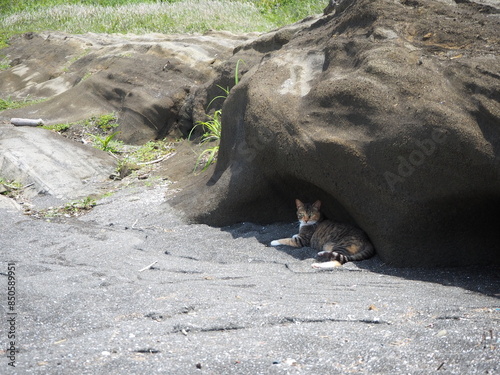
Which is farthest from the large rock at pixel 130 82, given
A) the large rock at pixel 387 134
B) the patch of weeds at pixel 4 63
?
the large rock at pixel 387 134

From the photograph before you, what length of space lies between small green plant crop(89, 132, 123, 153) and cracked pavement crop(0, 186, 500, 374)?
A: 424 centimetres

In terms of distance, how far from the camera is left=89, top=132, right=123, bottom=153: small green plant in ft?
35.5

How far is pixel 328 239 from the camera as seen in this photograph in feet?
20.4

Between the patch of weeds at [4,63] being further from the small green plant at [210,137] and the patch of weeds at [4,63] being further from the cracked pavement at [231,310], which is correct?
the cracked pavement at [231,310]

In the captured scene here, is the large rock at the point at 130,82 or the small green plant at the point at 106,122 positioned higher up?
the large rock at the point at 130,82

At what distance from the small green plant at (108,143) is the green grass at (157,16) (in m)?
7.31

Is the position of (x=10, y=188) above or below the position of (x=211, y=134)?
below

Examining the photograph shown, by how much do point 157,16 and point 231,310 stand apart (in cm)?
1753

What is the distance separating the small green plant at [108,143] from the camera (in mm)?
10820

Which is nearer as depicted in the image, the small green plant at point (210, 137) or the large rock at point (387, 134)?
the large rock at point (387, 134)

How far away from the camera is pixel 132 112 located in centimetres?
1175

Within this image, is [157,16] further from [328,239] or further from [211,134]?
[328,239]

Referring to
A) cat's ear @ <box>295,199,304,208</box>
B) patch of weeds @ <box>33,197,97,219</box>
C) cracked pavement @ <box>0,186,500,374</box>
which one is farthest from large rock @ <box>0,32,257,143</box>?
cracked pavement @ <box>0,186,500,374</box>

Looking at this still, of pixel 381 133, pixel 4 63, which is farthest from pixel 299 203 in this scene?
pixel 4 63
